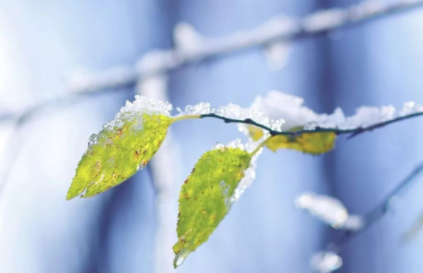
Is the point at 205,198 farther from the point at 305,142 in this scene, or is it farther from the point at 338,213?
the point at 338,213

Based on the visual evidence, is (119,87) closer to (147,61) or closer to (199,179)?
(147,61)

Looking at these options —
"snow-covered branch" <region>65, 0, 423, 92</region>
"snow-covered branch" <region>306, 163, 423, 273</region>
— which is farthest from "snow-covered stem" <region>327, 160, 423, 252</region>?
"snow-covered branch" <region>65, 0, 423, 92</region>

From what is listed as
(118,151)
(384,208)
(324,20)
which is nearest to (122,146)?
(118,151)

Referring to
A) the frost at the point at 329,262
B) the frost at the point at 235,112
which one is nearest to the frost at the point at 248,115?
the frost at the point at 235,112

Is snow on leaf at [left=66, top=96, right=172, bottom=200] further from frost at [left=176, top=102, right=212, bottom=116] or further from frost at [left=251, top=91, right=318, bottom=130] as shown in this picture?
frost at [left=251, top=91, right=318, bottom=130]

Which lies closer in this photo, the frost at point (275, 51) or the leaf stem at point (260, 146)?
the leaf stem at point (260, 146)

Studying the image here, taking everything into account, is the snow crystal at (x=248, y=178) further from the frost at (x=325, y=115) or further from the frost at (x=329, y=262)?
the frost at (x=329, y=262)

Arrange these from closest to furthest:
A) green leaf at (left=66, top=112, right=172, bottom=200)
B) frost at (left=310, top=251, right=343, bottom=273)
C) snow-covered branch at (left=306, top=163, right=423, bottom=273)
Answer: green leaf at (left=66, top=112, right=172, bottom=200) < snow-covered branch at (left=306, top=163, right=423, bottom=273) < frost at (left=310, top=251, right=343, bottom=273)
